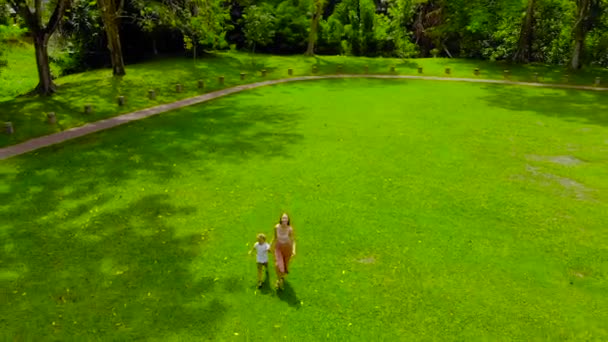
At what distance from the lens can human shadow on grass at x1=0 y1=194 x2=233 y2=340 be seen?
1009cm

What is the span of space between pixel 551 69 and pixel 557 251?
36.8 metres

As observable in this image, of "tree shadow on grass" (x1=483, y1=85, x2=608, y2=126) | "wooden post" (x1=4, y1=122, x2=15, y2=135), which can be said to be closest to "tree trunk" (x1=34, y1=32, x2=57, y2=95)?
"wooden post" (x1=4, y1=122, x2=15, y2=135)

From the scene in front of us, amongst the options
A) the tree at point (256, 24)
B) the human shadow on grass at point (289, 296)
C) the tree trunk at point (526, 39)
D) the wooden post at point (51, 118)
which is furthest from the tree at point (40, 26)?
the tree trunk at point (526, 39)

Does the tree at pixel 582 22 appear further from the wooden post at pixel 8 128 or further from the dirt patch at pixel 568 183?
the wooden post at pixel 8 128

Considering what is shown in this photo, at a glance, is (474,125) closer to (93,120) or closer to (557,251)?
(557,251)

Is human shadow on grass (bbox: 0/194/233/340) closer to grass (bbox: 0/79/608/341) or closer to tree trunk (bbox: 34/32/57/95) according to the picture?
grass (bbox: 0/79/608/341)

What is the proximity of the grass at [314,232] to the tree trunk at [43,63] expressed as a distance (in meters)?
10.2

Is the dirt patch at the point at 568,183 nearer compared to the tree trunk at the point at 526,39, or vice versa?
the dirt patch at the point at 568,183

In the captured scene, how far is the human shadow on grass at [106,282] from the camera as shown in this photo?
33.1 feet

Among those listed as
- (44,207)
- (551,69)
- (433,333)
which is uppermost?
(551,69)

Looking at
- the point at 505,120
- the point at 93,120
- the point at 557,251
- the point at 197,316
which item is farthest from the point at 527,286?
the point at 93,120

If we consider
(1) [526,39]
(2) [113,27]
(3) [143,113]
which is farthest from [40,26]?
(1) [526,39]

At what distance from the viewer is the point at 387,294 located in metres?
11.3

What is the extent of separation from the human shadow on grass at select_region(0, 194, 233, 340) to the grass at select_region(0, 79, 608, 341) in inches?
1.8
